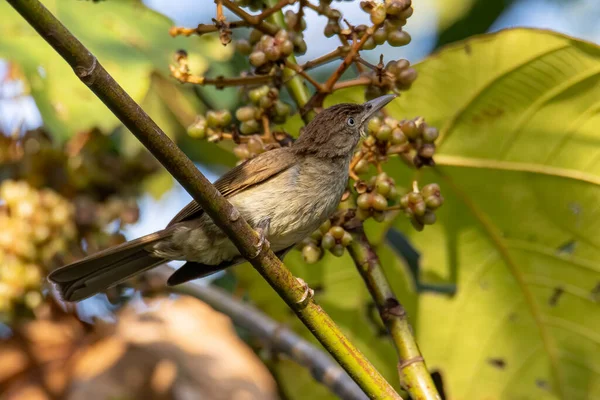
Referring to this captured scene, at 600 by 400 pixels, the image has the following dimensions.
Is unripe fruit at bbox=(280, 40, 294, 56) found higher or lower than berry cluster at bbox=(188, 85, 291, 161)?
higher

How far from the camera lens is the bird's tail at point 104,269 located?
288 centimetres

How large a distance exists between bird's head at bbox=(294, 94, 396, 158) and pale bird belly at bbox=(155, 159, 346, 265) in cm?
13

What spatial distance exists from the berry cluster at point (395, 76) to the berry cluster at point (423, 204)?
321 mm

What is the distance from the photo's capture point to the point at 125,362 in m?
3.26

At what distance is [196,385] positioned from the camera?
10.8ft

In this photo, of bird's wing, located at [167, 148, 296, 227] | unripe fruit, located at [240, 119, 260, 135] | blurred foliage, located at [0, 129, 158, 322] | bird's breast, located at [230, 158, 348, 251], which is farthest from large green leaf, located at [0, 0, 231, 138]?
unripe fruit, located at [240, 119, 260, 135]

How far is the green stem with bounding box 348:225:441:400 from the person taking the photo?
2088 mm

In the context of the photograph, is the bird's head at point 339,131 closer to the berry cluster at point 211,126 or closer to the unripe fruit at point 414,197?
the berry cluster at point 211,126

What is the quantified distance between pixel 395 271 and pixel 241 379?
80 cm

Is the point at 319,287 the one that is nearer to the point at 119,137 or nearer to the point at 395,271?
the point at 395,271

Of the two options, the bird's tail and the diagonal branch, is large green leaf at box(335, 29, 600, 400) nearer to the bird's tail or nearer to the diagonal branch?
the diagonal branch

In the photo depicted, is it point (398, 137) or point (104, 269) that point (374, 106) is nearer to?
point (398, 137)

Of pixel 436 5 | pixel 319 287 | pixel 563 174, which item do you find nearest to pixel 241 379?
pixel 319 287

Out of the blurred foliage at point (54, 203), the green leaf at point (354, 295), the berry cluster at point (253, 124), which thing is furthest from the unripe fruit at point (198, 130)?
the blurred foliage at point (54, 203)
